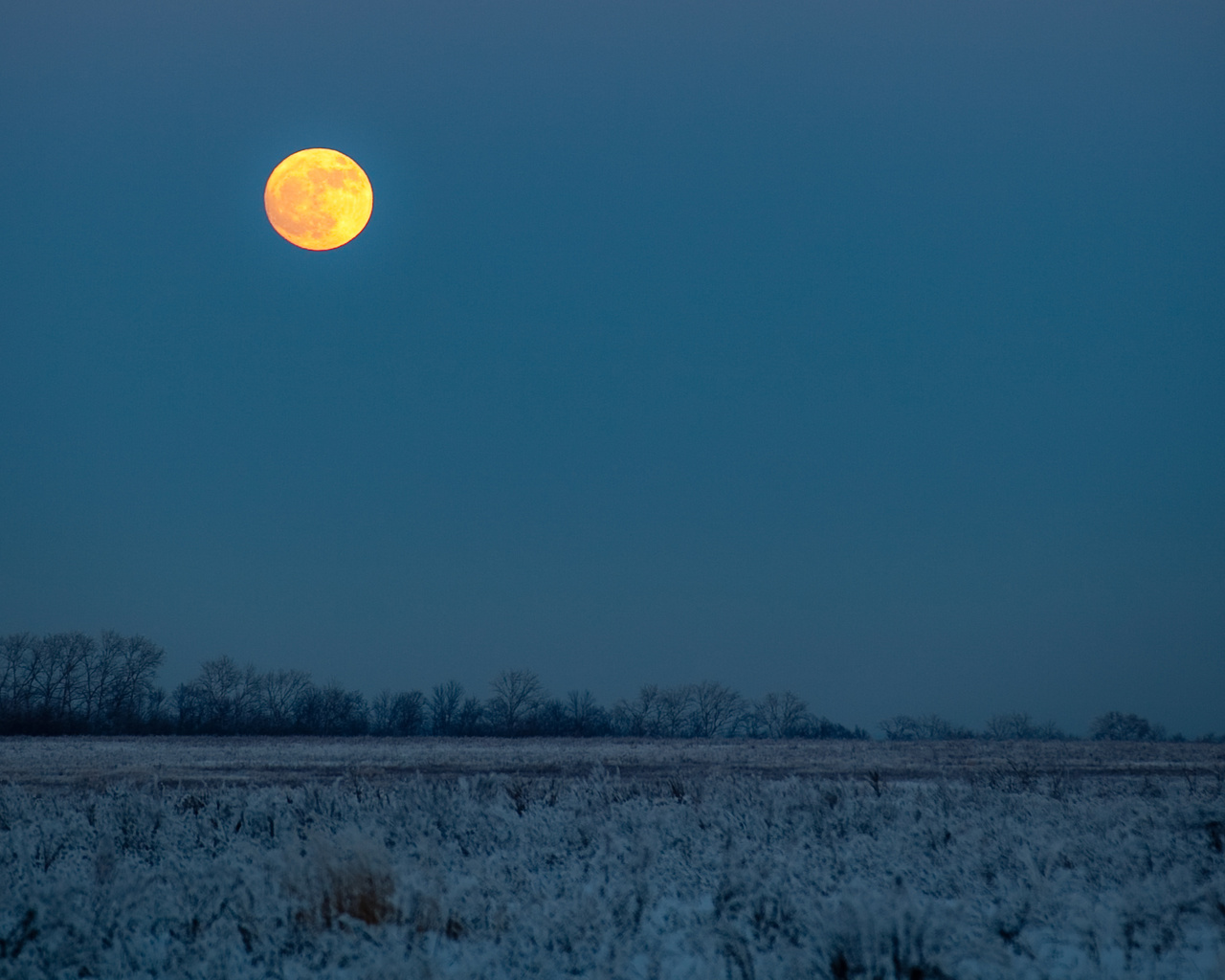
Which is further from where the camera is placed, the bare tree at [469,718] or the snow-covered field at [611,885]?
the bare tree at [469,718]

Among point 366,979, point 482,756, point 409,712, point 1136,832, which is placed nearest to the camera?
point 366,979

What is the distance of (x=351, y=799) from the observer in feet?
41.7

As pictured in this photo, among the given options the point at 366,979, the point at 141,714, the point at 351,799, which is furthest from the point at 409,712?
the point at 366,979

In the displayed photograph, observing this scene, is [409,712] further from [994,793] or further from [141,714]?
[994,793]

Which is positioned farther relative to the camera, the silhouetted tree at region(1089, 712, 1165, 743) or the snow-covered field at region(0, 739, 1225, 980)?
the silhouetted tree at region(1089, 712, 1165, 743)

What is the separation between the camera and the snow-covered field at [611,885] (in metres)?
6.47

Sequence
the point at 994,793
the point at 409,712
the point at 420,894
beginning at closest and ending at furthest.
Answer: the point at 420,894
the point at 994,793
the point at 409,712

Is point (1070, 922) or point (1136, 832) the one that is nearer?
point (1070, 922)

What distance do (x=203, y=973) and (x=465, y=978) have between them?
78.9 inches

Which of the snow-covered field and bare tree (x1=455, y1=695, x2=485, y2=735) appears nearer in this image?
the snow-covered field

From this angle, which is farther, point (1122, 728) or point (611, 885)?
point (1122, 728)

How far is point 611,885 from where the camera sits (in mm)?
8414

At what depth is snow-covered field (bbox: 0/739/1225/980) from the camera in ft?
21.2

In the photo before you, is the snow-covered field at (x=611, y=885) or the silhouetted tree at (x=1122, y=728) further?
the silhouetted tree at (x=1122, y=728)
